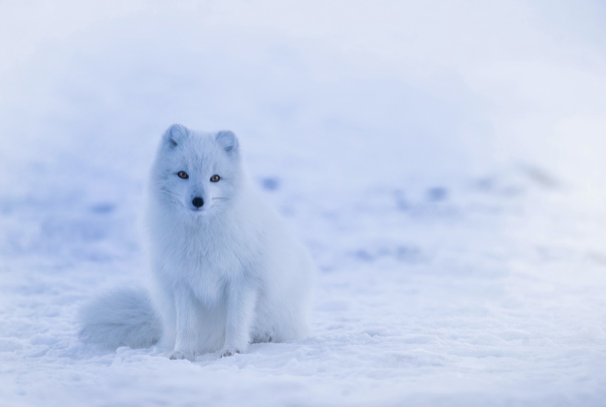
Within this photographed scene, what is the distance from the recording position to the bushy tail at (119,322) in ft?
9.38

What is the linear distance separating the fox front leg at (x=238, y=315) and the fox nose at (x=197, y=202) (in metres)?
0.44

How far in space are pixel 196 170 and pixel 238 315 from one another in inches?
26.2

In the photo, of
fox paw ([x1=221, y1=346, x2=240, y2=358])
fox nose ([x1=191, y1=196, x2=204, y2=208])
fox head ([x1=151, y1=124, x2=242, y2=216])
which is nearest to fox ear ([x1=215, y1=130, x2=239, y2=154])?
fox head ([x1=151, y1=124, x2=242, y2=216])

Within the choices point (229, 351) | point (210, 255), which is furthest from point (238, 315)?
point (210, 255)

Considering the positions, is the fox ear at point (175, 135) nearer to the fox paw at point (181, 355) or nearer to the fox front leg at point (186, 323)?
the fox front leg at point (186, 323)

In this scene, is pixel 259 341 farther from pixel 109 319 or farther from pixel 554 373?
pixel 554 373

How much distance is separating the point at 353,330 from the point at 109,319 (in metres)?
1.23

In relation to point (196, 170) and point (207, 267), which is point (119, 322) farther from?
point (196, 170)

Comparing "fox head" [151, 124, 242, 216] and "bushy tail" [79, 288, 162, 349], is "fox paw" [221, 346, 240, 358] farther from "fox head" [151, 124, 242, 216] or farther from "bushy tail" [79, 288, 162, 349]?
"fox head" [151, 124, 242, 216]

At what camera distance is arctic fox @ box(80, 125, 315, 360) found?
8.35ft

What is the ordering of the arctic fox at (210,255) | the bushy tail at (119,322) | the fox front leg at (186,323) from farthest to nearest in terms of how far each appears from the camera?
the bushy tail at (119,322) → the fox front leg at (186,323) → the arctic fox at (210,255)

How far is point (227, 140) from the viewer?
2.64 metres

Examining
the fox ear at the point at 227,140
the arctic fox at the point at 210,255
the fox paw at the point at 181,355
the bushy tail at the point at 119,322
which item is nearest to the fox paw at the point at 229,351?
the arctic fox at the point at 210,255

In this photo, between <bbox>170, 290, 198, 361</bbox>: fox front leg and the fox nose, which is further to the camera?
<bbox>170, 290, 198, 361</bbox>: fox front leg
